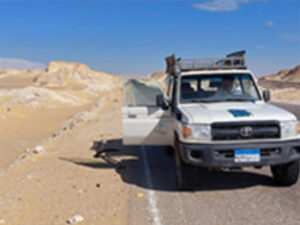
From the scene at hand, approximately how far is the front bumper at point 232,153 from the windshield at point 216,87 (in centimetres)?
154

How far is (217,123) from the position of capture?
561cm

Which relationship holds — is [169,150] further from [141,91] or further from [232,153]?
[232,153]

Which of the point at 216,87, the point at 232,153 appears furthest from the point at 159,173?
the point at 232,153

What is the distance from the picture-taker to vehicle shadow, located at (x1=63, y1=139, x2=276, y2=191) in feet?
21.7

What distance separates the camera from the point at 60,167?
8344 millimetres

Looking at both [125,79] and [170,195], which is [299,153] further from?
[125,79]

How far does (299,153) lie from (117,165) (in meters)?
4.17

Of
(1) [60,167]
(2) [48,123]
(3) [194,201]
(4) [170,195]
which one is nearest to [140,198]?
(4) [170,195]

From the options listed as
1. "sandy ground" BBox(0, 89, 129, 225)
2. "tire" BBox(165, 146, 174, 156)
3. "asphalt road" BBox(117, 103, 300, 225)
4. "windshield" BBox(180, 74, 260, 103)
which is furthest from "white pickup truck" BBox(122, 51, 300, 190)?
"tire" BBox(165, 146, 174, 156)

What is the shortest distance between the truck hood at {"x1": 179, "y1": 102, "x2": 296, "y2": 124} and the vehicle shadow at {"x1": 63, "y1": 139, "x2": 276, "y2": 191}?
4.70 feet

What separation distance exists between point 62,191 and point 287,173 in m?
4.05

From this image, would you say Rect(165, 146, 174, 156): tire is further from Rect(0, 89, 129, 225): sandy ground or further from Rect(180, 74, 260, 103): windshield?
Rect(180, 74, 260, 103): windshield

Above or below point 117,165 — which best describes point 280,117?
above

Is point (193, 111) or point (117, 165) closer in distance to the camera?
point (193, 111)
